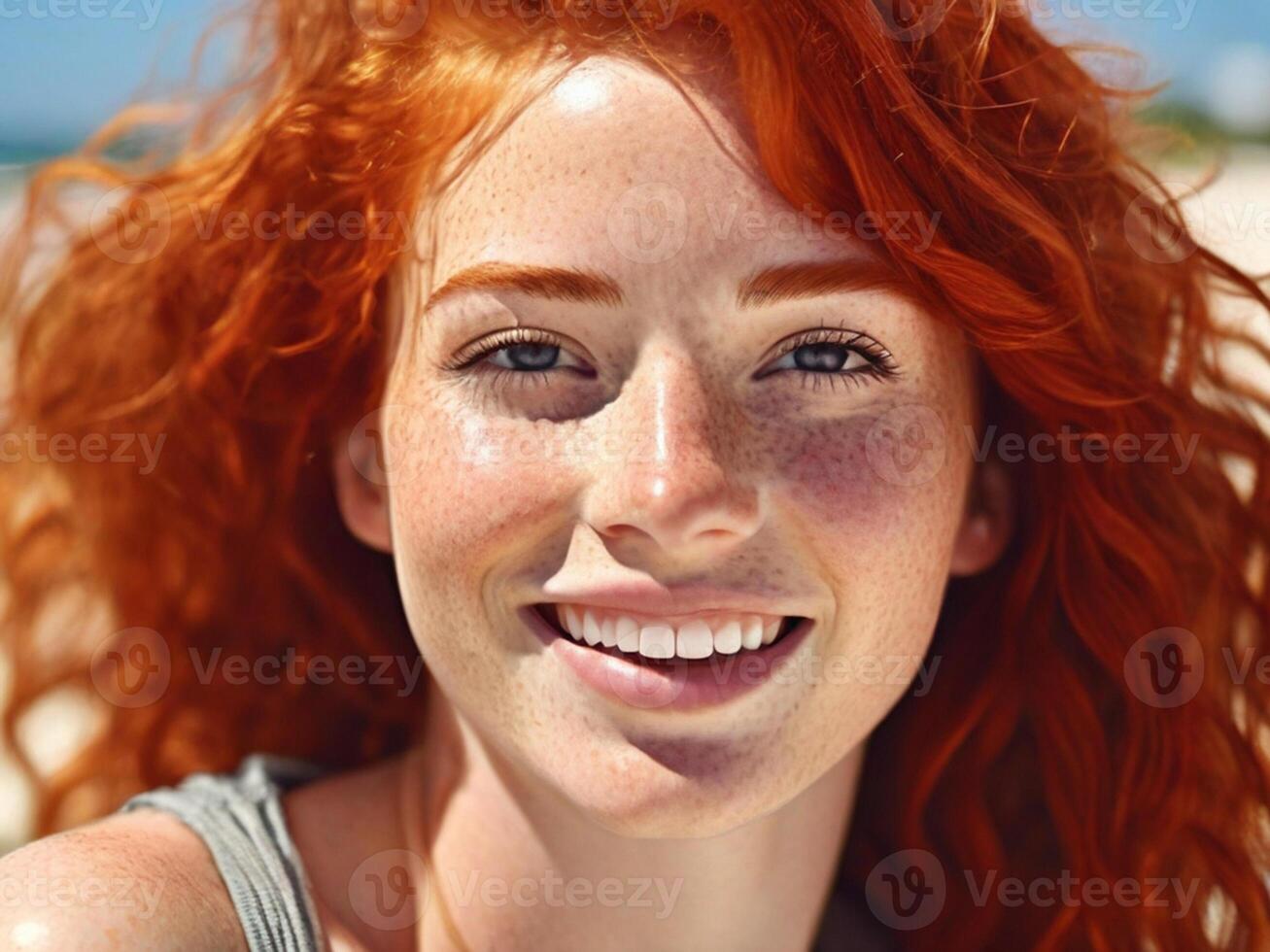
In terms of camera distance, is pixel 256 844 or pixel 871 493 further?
pixel 256 844

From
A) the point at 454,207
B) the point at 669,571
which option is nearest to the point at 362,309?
the point at 454,207

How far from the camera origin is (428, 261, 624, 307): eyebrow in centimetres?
159

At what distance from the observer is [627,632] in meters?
1.65

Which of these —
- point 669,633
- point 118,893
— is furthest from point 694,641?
point 118,893

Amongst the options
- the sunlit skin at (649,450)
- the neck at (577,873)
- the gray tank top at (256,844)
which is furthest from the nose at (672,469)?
the gray tank top at (256,844)

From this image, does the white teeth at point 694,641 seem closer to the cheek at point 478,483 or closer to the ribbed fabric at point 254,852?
the cheek at point 478,483

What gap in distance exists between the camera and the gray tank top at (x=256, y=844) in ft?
5.69

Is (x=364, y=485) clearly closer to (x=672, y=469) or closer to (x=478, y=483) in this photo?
(x=478, y=483)

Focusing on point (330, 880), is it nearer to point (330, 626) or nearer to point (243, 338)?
point (330, 626)

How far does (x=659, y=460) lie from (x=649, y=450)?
0.02 m

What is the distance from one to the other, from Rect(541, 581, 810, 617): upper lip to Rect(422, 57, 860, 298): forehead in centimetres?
33

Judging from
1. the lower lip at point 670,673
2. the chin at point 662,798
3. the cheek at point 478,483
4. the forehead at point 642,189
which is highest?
the forehead at point 642,189

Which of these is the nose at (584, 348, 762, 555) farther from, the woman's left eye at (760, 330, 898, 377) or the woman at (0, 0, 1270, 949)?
the woman's left eye at (760, 330, 898, 377)

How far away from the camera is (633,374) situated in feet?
5.26
